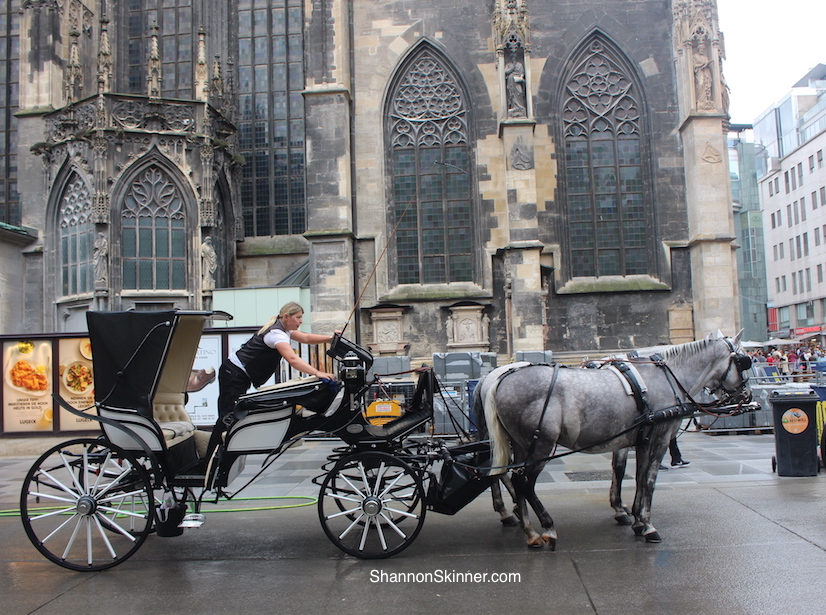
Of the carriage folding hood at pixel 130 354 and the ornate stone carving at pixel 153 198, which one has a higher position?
the ornate stone carving at pixel 153 198

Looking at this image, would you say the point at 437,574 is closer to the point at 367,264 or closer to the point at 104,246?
the point at 367,264

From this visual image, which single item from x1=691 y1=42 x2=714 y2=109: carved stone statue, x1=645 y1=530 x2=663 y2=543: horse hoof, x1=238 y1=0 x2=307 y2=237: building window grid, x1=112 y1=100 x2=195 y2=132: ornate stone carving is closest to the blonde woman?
x1=645 y1=530 x2=663 y2=543: horse hoof

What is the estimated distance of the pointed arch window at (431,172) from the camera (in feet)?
68.1

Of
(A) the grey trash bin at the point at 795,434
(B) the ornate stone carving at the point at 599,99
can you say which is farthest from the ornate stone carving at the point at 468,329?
(A) the grey trash bin at the point at 795,434

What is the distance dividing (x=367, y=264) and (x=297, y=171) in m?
6.42

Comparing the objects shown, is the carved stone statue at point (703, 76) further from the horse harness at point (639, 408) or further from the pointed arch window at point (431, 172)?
the horse harness at point (639, 408)

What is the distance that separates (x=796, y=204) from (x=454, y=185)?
5169cm

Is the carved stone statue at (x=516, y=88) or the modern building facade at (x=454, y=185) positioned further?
the modern building facade at (x=454, y=185)

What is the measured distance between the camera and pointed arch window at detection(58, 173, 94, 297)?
68.9 ft

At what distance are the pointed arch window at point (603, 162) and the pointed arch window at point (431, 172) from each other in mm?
3211

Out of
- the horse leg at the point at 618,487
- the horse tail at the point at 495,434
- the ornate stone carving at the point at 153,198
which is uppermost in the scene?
the ornate stone carving at the point at 153,198

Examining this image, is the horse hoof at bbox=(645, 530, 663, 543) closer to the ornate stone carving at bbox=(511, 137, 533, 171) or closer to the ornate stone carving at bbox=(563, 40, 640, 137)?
the ornate stone carving at bbox=(511, 137, 533, 171)

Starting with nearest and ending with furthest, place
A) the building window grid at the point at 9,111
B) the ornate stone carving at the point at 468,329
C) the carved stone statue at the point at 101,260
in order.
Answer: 1. the ornate stone carving at the point at 468,329
2. the carved stone statue at the point at 101,260
3. the building window grid at the point at 9,111

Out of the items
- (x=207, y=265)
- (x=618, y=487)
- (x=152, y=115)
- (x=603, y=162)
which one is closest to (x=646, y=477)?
(x=618, y=487)
